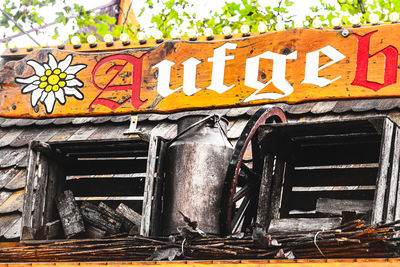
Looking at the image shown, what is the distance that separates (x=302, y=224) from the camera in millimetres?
4090

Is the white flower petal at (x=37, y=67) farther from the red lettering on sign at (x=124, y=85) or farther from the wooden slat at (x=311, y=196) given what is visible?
the wooden slat at (x=311, y=196)

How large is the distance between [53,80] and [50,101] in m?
0.20

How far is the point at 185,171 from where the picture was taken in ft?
13.6

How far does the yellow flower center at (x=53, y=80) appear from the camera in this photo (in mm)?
6141

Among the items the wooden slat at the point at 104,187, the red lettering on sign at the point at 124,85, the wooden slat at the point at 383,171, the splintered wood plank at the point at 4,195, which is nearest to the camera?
the wooden slat at the point at 383,171

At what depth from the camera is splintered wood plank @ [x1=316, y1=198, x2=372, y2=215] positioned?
421 cm

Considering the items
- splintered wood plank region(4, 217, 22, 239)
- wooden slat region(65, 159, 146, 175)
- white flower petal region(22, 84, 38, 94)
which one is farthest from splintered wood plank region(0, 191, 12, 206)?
white flower petal region(22, 84, 38, 94)

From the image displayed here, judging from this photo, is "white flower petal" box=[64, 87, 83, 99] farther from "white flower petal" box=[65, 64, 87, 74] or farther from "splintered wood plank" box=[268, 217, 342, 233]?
"splintered wood plank" box=[268, 217, 342, 233]

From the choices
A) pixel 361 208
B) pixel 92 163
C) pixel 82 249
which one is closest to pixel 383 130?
pixel 361 208

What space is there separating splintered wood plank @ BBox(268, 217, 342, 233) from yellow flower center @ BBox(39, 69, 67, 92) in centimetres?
274

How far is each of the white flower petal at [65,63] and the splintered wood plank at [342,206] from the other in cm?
289

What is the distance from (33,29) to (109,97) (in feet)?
31.8

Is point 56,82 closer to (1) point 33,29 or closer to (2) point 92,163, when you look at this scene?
(2) point 92,163

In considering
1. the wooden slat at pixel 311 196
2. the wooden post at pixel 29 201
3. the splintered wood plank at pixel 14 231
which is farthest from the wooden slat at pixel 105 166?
the wooden slat at pixel 311 196
